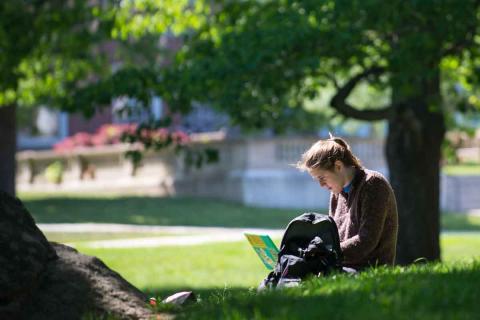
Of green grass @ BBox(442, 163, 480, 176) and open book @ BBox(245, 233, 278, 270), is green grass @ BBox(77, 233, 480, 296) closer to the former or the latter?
open book @ BBox(245, 233, 278, 270)

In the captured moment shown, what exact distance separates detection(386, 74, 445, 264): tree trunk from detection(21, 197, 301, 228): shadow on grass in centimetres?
1070

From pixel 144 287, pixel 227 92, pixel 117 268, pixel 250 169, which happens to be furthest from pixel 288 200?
pixel 227 92

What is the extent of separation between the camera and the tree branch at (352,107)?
38.8ft

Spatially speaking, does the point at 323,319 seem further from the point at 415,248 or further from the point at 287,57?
the point at 415,248

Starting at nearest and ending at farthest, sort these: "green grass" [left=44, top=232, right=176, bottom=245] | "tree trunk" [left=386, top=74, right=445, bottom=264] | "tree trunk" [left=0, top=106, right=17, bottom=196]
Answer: "tree trunk" [left=386, top=74, right=445, bottom=264] < "green grass" [left=44, top=232, right=176, bottom=245] < "tree trunk" [left=0, top=106, right=17, bottom=196]

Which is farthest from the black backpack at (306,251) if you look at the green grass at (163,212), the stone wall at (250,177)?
the stone wall at (250,177)

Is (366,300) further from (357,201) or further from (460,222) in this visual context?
(460,222)

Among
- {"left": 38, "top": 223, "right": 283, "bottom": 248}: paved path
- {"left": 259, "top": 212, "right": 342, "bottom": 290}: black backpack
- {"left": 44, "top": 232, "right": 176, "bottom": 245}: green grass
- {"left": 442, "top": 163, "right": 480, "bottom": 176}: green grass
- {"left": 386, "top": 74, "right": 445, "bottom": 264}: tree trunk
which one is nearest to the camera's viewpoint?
{"left": 259, "top": 212, "right": 342, "bottom": 290}: black backpack

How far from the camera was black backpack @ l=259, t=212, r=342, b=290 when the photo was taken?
5875 millimetres


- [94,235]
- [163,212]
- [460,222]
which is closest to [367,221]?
[94,235]

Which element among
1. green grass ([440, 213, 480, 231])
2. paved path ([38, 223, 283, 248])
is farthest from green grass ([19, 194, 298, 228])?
green grass ([440, 213, 480, 231])

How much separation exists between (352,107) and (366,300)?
7.36m

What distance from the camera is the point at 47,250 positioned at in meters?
6.32

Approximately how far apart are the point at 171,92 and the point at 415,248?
3402mm
